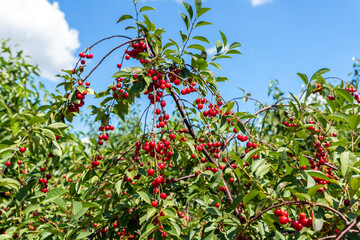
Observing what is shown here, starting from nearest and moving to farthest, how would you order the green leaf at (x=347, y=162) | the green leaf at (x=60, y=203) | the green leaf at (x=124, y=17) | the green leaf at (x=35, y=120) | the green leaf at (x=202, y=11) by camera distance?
the green leaf at (x=347, y=162) → the green leaf at (x=60, y=203) → the green leaf at (x=35, y=120) → the green leaf at (x=202, y=11) → the green leaf at (x=124, y=17)

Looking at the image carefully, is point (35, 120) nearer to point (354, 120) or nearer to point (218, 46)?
point (218, 46)

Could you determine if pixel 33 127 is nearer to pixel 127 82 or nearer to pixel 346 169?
pixel 127 82

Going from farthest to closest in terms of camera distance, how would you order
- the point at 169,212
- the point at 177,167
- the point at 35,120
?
1. the point at 177,167
2. the point at 35,120
3. the point at 169,212

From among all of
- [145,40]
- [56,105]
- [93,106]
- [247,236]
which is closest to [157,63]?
[145,40]

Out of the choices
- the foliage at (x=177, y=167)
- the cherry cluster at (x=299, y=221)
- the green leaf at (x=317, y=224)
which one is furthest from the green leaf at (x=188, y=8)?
the green leaf at (x=317, y=224)

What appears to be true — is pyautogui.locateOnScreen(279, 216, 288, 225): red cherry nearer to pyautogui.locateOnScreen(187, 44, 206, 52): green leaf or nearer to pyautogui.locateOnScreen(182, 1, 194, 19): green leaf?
pyautogui.locateOnScreen(187, 44, 206, 52): green leaf

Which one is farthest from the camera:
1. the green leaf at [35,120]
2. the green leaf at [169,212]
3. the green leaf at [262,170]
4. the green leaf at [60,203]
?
the green leaf at [35,120]

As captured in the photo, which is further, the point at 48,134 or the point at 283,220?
the point at 48,134

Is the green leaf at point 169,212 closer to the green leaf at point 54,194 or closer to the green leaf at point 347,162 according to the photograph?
the green leaf at point 54,194

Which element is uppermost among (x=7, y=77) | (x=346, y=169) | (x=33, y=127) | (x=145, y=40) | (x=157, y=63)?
(x=7, y=77)

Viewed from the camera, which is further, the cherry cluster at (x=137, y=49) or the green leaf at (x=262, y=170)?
the cherry cluster at (x=137, y=49)

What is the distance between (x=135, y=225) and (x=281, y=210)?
115cm

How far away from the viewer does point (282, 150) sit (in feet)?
6.37

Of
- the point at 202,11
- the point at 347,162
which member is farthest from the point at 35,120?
the point at 347,162
